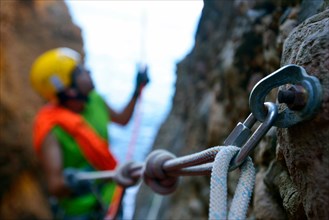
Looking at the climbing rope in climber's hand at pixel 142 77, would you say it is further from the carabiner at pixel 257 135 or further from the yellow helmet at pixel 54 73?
the carabiner at pixel 257 135

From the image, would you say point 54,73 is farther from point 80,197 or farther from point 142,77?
point 80,197

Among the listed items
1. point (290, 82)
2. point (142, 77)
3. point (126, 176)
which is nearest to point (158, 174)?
point (126, 176)

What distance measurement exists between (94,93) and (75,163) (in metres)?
0.57

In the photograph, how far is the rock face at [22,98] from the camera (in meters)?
2.80

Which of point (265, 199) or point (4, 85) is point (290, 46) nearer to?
point (265, 199)

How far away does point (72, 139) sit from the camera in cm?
236

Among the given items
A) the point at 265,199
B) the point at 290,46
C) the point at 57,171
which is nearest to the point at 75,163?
the point at 57,171

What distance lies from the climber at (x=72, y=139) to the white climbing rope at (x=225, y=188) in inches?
61.3

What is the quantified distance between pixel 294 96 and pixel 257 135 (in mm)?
77

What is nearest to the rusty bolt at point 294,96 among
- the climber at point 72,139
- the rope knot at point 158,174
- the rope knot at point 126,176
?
the rope knot at point 158,174

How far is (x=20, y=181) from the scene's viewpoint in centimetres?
303

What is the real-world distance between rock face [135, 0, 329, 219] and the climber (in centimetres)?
39

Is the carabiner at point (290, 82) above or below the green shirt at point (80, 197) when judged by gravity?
above

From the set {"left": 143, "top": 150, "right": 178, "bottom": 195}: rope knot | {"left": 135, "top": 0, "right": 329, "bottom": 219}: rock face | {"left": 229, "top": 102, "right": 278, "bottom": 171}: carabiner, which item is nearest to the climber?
{"left": 135, "top": 0, "right": 329, "bottom": 219}: rock face
